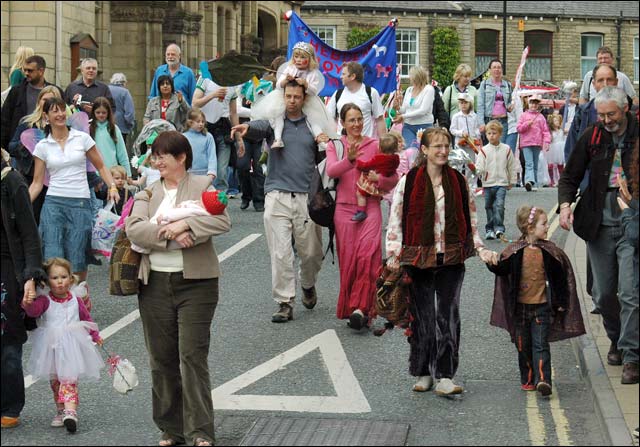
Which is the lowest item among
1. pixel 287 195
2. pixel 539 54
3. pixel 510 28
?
pixel 287 195

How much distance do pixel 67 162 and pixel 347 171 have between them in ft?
7.84

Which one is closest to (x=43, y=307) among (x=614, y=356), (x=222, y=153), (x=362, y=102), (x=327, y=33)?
(x=614, y=356)

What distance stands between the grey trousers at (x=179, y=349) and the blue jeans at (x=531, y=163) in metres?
17.9

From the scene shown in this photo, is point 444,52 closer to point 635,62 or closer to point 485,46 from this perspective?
point 485,46

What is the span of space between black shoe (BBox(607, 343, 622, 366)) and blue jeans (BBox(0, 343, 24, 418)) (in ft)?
13.2

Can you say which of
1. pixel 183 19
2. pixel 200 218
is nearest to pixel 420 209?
pixel 200 218

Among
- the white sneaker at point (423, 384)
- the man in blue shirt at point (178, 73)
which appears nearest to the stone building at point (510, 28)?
the man in blue shirt at point (178, 73)

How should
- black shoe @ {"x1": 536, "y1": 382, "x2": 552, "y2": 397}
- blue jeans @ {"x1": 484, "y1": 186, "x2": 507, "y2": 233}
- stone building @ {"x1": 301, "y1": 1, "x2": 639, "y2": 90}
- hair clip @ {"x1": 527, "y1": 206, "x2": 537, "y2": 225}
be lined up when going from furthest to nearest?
stone building @ {"x1": 301, "y1": 1, "x2": 639, "y2": 90} < blue jeans @ {"x1": 484, "y1": 186, "x2": 507, "y2": 233} < hair clip @ {"x1": 527, "y1": 206, "x2": 537, "y2": 225} < black shoe @ {"x1": 536, "y1": 382, "x2": 552, "y2": 397}

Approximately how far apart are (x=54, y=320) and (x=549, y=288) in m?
3.17

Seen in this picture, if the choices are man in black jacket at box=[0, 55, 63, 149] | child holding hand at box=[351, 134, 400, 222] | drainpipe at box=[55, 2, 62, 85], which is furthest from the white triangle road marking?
drainpipe at box=[55, 2, 62, 85]

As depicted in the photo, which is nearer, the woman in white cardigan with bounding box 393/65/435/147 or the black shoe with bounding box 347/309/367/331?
the black shoe with bounding box 347/309/367/331

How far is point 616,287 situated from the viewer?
30.2 feet

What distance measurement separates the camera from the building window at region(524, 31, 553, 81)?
67.9m

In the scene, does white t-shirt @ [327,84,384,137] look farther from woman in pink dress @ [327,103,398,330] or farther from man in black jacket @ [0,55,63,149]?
man in black jacket @ [0,55,63,149]
